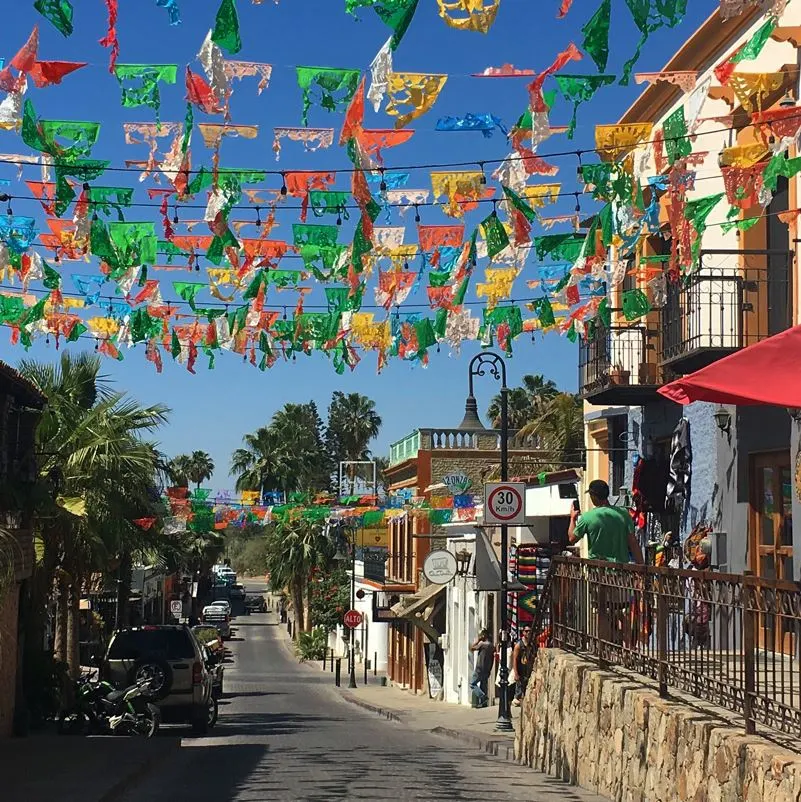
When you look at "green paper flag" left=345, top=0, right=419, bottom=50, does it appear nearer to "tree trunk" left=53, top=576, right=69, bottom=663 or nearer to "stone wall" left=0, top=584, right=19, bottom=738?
"stone wall" left=0, top=584, right=19, bottom=738

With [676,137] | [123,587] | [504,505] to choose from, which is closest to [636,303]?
[676,137]

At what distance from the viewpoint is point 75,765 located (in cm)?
1357

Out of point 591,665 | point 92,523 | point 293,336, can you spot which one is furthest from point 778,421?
point 92,523

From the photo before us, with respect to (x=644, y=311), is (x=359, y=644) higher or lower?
lower

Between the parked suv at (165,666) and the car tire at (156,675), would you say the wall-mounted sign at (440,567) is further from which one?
the car tire at (156,675)

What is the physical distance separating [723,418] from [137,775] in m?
9.31

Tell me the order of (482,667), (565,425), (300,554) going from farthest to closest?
(300,554)
(565,425)
(482,667)

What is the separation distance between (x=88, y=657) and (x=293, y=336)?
76.6 feet

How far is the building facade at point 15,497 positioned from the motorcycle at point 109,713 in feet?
2.84

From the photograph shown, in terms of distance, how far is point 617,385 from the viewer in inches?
750

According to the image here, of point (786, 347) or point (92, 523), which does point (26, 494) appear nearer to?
point (92, 523)

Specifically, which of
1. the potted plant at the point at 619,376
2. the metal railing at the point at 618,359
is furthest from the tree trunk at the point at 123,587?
the potted plant at the point at 619,376

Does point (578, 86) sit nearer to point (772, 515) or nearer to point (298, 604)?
point (772, 515)

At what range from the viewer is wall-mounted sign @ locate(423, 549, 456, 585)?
2825 cm
